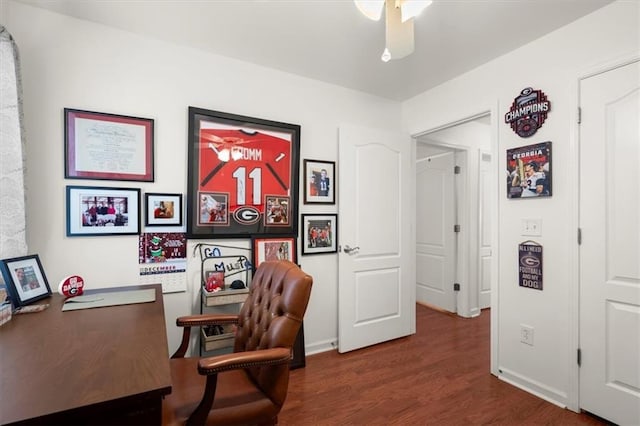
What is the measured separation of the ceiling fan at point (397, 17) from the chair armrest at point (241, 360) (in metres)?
1.40

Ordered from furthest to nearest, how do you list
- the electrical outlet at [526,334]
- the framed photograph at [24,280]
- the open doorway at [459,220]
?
the open doorway at [459,220]
the electrical outlet at [526,334]
the framed photograph at [24,280]

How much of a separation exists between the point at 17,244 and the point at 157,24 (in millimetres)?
1572

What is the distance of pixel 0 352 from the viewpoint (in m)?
0.97

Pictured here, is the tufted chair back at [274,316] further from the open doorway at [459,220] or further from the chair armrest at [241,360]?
the open doorway at [459,220]

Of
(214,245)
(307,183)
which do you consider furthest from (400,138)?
(214,245)

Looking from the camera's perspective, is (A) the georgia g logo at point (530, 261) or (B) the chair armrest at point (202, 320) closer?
(B) the chair armrest at point (202, 320)

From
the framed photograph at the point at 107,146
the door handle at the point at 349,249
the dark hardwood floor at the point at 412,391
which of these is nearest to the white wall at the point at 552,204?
the dark hardwood floor at the point at 412,391

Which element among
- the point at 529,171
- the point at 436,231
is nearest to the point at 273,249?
the point at 529,171

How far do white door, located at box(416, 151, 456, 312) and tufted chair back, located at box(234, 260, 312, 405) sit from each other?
3.06m

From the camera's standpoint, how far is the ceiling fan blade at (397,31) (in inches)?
52.4

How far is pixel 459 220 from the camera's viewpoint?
389cm

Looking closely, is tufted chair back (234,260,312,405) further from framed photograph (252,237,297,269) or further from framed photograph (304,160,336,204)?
framed photograph (304,160,336,204)

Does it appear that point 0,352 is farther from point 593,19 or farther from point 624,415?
point 593,19

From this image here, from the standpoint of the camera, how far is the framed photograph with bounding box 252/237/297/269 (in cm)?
251
